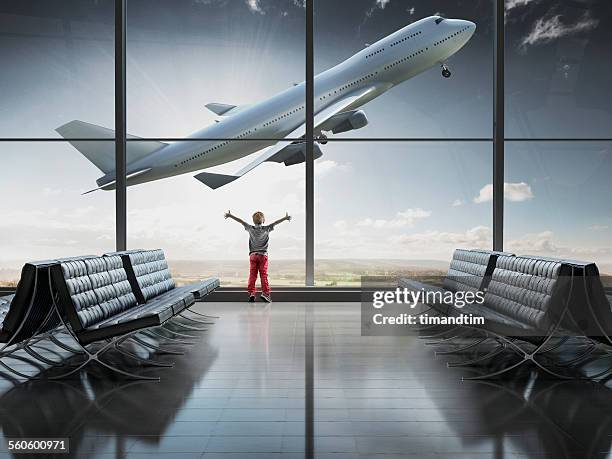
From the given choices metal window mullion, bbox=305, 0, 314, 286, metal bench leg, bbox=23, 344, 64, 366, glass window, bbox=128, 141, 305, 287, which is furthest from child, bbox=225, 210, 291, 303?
metal bench leg, bbox=23, 344, 64, 366

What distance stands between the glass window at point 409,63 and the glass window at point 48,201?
343 cm

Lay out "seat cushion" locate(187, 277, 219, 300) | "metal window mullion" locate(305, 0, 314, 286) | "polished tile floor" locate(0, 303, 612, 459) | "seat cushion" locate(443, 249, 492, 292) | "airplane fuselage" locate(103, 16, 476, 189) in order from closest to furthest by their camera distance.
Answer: "polished tile floor" locate(0, 303, 612, 459) → "seat cushion" locate(443, 249, 492, 292) → "seat cushion" locate(187, 277, 219, 300) → "metal window mullion" locate(305, 0, 314, 286) → "airplane fuselage" locate(103, 16, 476, 189)

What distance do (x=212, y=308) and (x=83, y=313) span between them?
391cm

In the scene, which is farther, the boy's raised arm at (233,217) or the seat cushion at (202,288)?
the boy's raised arm at (233,217)

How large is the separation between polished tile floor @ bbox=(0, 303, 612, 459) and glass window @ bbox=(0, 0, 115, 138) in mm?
5259

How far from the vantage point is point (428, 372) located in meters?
4.14

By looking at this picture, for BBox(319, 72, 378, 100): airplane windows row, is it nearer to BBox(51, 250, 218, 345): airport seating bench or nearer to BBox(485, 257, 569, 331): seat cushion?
BBox(51, 250, 218, 345): airport seating bench

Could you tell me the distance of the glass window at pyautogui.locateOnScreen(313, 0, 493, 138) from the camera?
870cm

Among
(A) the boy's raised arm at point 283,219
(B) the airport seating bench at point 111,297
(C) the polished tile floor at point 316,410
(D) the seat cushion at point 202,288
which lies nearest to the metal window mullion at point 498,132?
(A) the boy's raised arm at point 283,219

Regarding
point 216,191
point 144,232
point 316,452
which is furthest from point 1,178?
point 316,452

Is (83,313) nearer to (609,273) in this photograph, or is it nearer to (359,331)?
(359,331)

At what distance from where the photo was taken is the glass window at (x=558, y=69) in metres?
8.66

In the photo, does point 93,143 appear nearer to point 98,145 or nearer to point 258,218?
point 98,145

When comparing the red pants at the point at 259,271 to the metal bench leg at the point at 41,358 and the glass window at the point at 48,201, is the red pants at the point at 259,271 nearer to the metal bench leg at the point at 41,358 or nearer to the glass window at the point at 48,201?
the glass window at the point at 48,201
